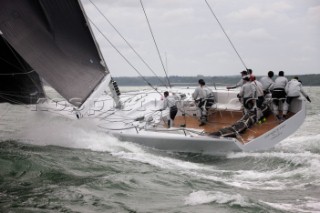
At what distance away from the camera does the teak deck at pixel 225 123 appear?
40.0ft

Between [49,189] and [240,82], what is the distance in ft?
26.6

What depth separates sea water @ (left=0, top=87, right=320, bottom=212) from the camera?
6762 mm

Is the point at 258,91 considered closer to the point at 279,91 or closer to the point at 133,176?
the point at 279,91

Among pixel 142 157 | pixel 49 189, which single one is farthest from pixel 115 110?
pixel 49 189

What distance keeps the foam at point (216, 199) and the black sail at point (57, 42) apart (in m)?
4.51

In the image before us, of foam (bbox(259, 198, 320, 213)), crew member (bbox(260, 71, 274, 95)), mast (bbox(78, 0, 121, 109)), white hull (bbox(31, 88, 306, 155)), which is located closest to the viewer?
foam (bbox(259, 198, 320, 213))

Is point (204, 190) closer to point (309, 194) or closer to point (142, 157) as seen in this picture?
point (309, 194)

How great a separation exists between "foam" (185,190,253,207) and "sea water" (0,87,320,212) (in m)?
0.01

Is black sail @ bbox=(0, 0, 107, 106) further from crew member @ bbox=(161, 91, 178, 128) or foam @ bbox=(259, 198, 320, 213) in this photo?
foam @ bbox=(259, 198, 320, 213)

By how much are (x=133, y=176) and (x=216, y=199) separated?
201 centimetres

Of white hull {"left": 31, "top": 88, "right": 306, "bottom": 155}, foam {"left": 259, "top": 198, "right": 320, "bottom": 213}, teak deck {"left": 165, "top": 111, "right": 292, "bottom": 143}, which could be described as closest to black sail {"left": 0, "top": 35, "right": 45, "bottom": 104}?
white hull {"left": 31, "top": 88, "right": 306, "bottom": 155}

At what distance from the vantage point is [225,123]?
1345cm

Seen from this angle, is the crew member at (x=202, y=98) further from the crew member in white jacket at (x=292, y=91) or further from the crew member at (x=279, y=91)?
the crew member in white jacket at (x=292, y=91)

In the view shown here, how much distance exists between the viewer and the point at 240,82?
14.1 m
